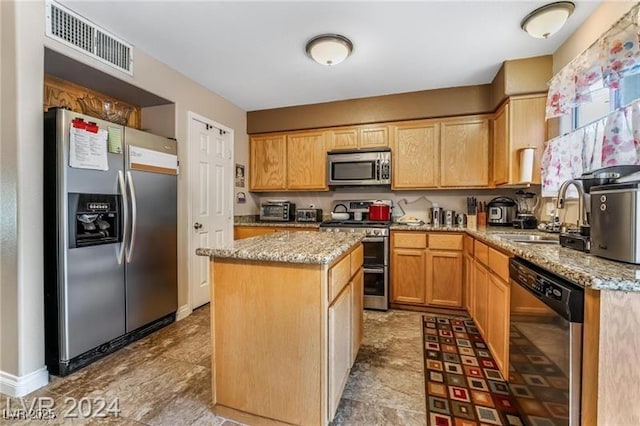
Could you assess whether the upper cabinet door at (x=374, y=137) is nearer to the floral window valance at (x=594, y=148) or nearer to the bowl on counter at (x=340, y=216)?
the bowl on counter at (x=340, y=216)

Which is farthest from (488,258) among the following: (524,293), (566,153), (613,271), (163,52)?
(163,52)

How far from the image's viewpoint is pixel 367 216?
3.91 m

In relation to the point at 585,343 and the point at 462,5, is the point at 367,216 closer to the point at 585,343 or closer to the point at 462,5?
the point at 462,5

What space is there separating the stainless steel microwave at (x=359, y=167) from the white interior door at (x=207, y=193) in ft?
4.24

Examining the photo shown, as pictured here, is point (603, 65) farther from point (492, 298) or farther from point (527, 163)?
point (492, 298)

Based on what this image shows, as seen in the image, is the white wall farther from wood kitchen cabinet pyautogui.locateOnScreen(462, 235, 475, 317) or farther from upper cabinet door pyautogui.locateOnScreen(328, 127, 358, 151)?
wood kitchen cabinet pyautogui.locateOnScreen(462, 235, 475, 317)

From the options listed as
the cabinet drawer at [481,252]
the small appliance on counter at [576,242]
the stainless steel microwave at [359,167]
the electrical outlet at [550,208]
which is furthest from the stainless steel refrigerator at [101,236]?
the electrical outlet at [550,208]

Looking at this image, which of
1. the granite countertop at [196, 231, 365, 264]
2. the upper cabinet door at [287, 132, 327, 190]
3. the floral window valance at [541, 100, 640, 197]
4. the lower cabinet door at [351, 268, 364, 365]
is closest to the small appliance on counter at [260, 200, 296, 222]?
the upper cabinet door at [287, 132, 327, 190]

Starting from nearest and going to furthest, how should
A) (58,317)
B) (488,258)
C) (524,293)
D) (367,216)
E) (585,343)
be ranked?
(585,343)
(524,293)
(58,317)
(488,258)
(367,216)

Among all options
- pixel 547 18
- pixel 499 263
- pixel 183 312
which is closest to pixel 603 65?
pixel 547 18

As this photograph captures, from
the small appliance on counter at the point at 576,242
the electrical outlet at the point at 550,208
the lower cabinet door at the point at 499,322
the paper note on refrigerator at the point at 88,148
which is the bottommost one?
the lower cabinet door at the point at 499,322

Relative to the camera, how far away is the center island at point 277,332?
1398 millimetres

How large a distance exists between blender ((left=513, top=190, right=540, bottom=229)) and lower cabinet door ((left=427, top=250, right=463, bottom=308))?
62 centimetres

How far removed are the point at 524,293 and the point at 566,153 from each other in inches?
60.6
